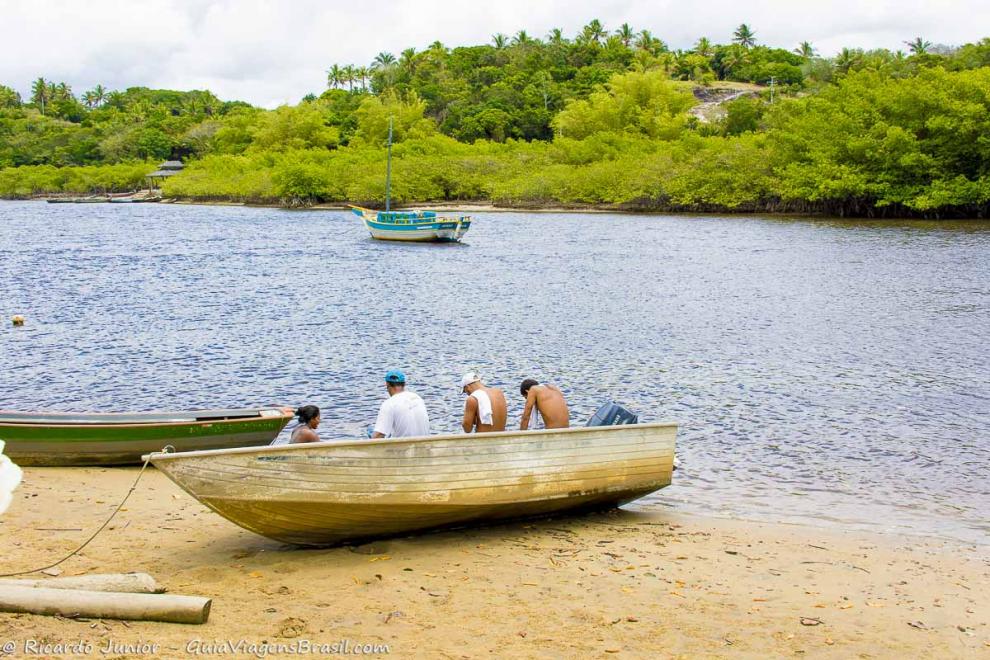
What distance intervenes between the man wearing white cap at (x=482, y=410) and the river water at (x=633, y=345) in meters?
2.46

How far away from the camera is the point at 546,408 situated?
10.6m

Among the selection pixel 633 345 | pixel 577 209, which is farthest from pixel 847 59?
pixel 633 345

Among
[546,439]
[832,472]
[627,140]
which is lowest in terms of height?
[832,472]

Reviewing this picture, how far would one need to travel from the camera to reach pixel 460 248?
5831cm

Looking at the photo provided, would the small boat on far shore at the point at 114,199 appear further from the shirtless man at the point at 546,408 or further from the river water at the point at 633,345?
the shirtless man at the point at 546,408

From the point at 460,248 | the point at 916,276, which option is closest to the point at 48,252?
the point at 460,248

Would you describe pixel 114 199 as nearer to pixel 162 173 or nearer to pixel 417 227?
pixel 162 173

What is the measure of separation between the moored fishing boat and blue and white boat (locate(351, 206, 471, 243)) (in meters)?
50.8

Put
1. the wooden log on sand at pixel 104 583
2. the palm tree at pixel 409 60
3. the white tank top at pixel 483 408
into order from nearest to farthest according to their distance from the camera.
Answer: the wooden log on sand at pixel 104 583, the white tank top at pixel 483 408, the palm tree at pixel 409 60

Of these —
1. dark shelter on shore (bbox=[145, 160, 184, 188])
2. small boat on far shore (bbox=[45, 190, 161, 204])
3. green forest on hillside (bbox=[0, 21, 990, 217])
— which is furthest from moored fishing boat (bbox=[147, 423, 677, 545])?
dark shelter on shore (bbox=[145, 160, 184, 188])

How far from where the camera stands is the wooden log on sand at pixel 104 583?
22.7ft

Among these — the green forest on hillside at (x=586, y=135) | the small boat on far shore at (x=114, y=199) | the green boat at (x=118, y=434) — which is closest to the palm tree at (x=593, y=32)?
the green forest on hillside at (x=586, y=135)

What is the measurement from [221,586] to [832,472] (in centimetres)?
872

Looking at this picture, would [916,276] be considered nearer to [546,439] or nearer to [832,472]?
[832,472]
